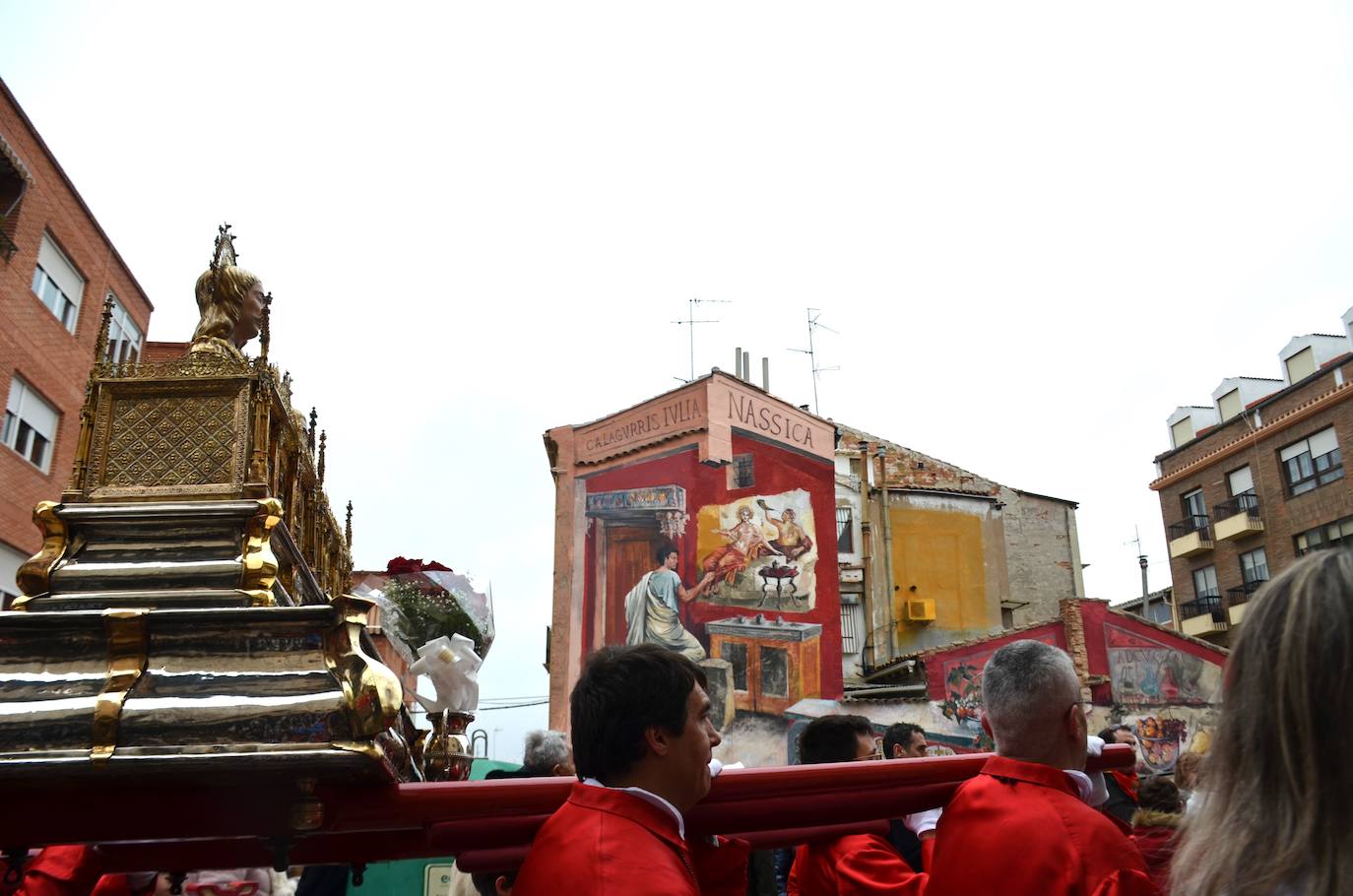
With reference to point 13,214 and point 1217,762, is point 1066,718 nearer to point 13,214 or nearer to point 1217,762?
point 1217,762

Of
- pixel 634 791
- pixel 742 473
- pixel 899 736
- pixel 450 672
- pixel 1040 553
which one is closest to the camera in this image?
pixel 634 791

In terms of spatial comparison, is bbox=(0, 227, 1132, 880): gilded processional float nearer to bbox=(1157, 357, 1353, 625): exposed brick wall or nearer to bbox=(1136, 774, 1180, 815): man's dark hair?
bbox=(1136, 774, 1180, 815): man's dark hair

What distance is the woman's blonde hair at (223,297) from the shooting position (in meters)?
3.92

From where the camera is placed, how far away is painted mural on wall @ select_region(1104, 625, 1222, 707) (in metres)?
24.3

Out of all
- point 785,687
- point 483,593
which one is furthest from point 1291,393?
point 483,593

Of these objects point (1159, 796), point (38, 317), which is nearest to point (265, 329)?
point (1159, 796)

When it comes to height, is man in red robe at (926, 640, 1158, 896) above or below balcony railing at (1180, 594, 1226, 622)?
below

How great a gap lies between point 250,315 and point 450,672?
9.63 feet

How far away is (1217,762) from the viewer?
5.20 ft

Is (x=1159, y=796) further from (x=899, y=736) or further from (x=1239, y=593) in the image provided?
(x=1239, y=593)

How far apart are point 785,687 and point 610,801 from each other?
22.6 m

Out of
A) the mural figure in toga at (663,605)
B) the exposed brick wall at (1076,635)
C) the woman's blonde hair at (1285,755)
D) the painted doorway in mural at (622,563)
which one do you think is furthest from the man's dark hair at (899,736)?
the exposed brick wall at (1076,635)

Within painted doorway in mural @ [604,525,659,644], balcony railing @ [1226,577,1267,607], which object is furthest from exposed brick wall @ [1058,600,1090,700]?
balcony railing @ [1226,577,1267,607]

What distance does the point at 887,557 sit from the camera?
104 feet
